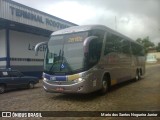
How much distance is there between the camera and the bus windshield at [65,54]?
35.8 feet

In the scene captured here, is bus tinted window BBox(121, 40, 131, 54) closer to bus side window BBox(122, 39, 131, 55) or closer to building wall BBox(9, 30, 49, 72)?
bus side window BBox(122, 39, 131, 55)

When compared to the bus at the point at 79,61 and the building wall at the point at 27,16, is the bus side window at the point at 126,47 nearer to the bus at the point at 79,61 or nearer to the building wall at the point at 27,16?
the bus at the point at 79,61

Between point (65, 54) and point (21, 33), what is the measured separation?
45.6ft

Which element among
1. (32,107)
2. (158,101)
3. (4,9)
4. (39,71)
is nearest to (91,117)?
(32,107)

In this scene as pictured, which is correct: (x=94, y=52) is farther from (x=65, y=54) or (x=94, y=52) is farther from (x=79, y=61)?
(x=65, y=54)

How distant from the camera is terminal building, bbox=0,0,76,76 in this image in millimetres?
21047

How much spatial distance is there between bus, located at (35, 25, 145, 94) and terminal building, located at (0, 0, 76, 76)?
10142 millimetres

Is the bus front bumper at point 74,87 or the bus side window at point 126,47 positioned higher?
the bus side window at point 126,47

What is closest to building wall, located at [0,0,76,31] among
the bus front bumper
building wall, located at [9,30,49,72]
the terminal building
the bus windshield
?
the terminal building

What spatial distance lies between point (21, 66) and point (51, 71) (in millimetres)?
12781

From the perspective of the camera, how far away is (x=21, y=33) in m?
24.0

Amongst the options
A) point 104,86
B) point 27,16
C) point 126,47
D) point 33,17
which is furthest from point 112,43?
point 33,17

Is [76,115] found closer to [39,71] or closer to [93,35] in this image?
[93,35]

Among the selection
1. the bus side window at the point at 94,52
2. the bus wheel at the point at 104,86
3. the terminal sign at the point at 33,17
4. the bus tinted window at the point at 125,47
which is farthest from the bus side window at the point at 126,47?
the terminal sign at the point at 33,17
